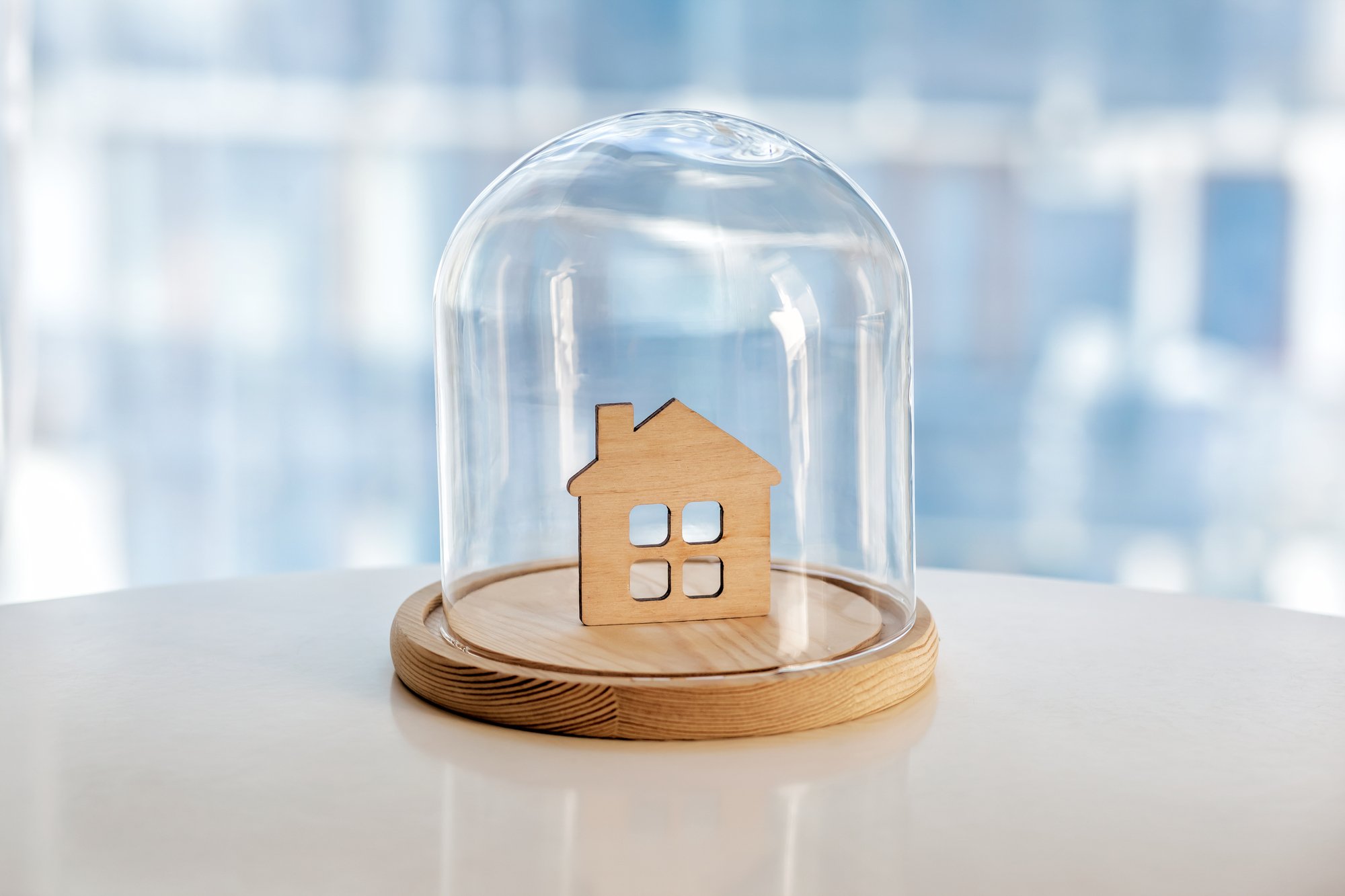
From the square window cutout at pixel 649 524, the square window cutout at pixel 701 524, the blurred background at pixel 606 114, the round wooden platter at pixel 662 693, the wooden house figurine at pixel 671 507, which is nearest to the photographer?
the round wooden platter at pixel 662 693

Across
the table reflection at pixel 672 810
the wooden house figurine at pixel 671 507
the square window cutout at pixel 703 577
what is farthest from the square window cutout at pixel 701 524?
the table reflection at pixel 672 810

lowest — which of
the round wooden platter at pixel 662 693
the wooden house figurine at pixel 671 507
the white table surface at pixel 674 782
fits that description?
the white table surface at pixel 674 782

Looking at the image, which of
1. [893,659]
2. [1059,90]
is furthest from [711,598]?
[1059,90]

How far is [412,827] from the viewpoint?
0.54 m

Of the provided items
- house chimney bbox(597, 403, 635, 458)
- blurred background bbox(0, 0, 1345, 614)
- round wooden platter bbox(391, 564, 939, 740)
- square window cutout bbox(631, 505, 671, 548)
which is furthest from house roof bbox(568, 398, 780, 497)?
blurred background bbox(0, 0, 1345, 614)

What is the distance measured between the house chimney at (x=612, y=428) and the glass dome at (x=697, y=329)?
39 mm

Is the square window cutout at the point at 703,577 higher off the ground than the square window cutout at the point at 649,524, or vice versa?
the square window cutout at the point at 703,577

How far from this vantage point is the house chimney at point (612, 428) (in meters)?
0.79

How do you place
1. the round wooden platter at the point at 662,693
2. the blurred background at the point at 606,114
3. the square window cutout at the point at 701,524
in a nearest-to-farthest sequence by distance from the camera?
the round wooden platter at the point at 662,693 → the square window cutout at the point at 701,524 → the blurred background at the point at 606,114

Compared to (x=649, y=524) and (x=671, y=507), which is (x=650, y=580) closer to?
(x=671, y=507)

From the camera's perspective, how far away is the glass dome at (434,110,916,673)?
85cm

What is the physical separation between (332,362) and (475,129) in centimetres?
50

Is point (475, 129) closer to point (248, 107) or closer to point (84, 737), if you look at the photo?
point (248, 107)

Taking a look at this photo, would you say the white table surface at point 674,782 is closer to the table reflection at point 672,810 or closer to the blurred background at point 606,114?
the table reflection at point 672,810
